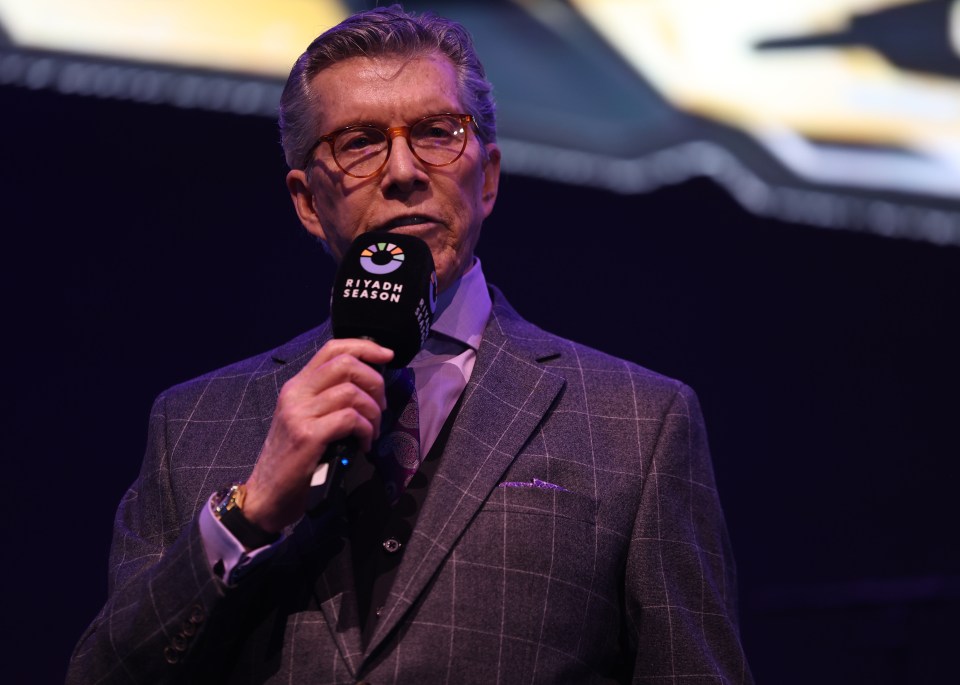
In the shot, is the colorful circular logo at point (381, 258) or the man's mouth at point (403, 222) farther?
the man's mouth at point (403, 222)

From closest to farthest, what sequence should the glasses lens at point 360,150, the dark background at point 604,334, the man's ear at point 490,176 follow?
the glasses lens at point 360,150
the man's ear at point 490,176
the dark background at point 604,334

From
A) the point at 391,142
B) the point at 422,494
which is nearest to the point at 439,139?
the point at 391,142

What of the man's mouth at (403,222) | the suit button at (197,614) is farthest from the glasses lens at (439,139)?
the suit button at (197,614)

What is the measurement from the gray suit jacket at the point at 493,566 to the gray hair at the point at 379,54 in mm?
429

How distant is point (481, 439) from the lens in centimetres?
182

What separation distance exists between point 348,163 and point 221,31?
115 centimetres

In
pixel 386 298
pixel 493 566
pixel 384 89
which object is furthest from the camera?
pixel 384 89

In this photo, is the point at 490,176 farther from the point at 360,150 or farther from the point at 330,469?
the point at 330,469

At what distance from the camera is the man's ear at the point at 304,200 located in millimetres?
2064

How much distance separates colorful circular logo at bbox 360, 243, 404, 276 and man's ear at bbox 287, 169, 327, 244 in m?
0.44

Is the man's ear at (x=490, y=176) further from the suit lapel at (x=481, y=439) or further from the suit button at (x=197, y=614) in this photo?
the suit button at (x=197, y=614)

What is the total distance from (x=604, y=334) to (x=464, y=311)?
1053mm

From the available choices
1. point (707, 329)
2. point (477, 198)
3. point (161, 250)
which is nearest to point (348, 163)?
point (477, 198)

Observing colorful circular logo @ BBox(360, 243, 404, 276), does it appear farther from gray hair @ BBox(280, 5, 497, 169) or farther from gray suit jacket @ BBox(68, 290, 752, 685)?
gray hair @ BBox(280, 5, 497, 169)
